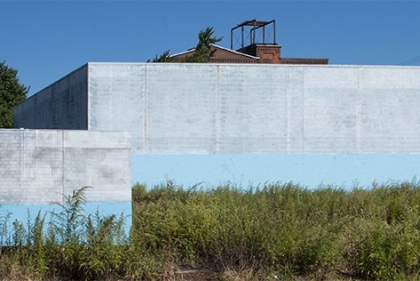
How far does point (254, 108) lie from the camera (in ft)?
70.7

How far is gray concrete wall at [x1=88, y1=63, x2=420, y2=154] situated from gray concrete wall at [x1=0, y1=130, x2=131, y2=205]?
9020mm

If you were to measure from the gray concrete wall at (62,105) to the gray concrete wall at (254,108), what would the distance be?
83cm

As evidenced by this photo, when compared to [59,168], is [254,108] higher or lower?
higher

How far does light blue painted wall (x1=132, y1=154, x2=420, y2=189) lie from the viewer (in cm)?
2077

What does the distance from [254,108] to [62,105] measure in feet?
23.8

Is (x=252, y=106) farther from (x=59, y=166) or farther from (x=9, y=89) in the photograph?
(x=9, y=89)

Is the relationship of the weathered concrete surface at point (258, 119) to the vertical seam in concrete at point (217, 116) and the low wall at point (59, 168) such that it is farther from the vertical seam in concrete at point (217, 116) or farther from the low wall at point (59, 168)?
the low wall at point (59, 168)

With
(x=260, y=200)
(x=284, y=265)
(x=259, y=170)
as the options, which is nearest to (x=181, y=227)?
(x=284, y=265)

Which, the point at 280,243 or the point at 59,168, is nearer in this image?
the point at 280,243

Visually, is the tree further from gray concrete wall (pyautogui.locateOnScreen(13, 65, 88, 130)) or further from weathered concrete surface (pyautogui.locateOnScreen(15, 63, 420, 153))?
weathered concrete surface (pyautogui.locateOnScreen(15, 63, 420, 153))

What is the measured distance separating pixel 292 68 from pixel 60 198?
12.1m

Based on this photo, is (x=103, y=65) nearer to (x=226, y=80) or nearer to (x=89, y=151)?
(x=226, y=80)

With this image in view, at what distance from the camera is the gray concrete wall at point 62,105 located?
2164 cm

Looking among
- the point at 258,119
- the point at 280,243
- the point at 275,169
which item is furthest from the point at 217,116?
the point at 280,243
